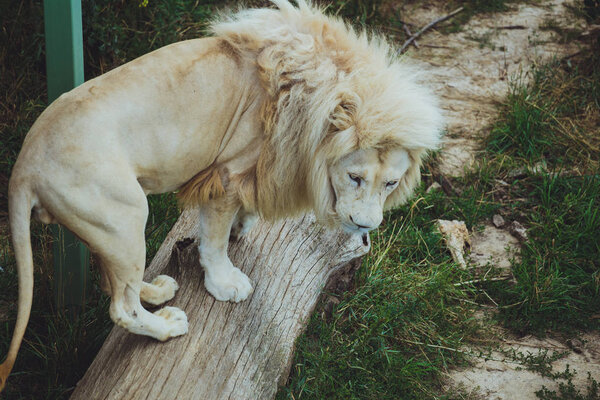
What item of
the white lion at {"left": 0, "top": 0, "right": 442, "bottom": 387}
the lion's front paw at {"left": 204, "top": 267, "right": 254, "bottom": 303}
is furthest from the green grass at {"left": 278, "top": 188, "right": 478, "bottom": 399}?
the white lion at {"left": 0, "top": 0, "right": 442, "bottom": 387}

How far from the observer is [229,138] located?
2.72m

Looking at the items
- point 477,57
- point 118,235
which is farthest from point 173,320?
point 477,57

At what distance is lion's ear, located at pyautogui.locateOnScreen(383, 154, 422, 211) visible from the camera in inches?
111

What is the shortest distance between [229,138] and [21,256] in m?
0.97

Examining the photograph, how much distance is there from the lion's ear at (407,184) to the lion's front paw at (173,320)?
3.60 ft

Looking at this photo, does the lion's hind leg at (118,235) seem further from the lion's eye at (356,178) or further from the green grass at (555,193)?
the green grass at (555,193)

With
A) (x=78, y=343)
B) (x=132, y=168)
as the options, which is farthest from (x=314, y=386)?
(x=132, y=168)

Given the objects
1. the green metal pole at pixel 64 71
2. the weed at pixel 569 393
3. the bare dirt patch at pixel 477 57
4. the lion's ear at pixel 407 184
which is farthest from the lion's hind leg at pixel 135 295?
the bare dirt patch at pixel 477 57

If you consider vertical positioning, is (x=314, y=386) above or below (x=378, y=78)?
below

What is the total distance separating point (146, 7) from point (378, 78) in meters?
2.71

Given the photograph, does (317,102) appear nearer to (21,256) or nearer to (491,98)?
(21,256)

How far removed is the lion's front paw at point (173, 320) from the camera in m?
2.72

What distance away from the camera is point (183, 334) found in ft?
9.07

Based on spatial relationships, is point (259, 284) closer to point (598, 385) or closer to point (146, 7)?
point (598, 385)
